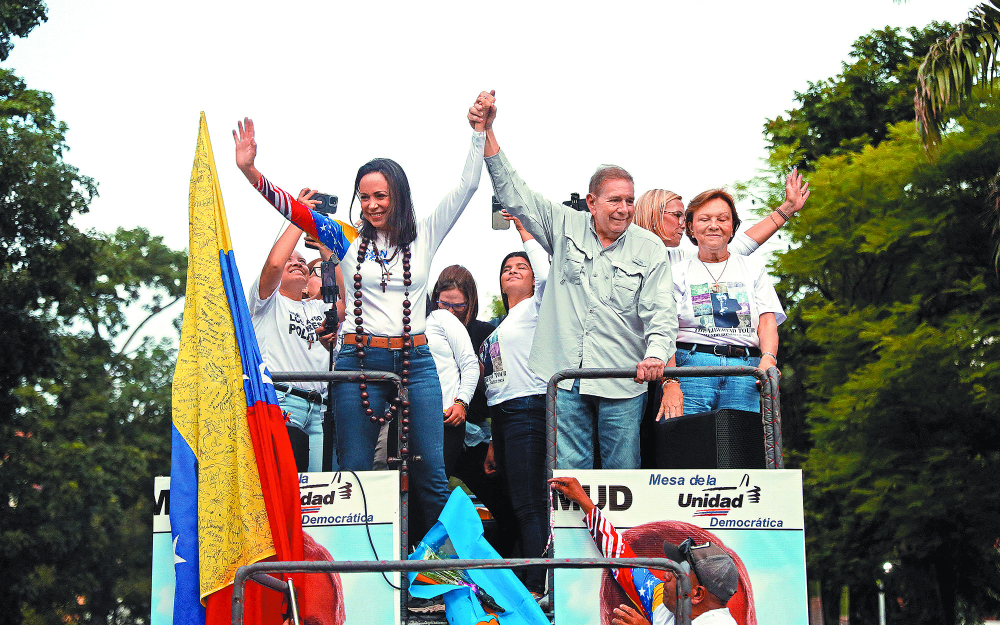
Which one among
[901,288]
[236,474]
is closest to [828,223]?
[901,288]

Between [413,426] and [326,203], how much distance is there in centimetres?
141

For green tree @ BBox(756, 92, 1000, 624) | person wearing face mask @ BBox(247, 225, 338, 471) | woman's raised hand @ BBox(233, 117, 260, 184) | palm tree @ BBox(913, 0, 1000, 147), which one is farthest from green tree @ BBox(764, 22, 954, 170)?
woman's raised hand @ BBox(233, 117, 260, 184)

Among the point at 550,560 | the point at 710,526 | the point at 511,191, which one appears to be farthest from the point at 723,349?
the point at 550,560

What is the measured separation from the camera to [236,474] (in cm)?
400

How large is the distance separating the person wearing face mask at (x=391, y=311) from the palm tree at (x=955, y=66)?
838cm

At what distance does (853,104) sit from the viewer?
24891mm

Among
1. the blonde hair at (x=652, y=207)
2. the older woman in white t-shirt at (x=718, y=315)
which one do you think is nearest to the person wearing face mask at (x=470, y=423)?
the blonde hair at (x=652, y=207)

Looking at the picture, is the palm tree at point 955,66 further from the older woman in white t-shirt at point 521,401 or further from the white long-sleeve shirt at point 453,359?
the white long-sleeve shirt at point 453,359

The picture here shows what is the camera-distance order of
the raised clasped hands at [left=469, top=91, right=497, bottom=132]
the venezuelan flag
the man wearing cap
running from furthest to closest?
the raised clasped hands at [left=469, top=91, right=497, bottom=132] → the man wearing cap → the venezuelan flag

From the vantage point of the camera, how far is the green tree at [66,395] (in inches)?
778

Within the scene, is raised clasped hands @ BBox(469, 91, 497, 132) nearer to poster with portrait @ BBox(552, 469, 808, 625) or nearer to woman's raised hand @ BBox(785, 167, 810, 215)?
poster with portrait @ BBox(552, 469, 808, 625)

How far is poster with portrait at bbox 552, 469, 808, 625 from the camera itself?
445 cm

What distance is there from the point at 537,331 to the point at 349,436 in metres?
1.17

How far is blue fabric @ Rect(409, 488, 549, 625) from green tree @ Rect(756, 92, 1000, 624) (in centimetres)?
1311
